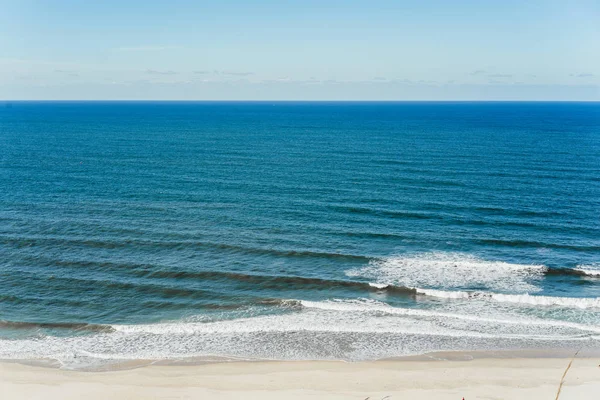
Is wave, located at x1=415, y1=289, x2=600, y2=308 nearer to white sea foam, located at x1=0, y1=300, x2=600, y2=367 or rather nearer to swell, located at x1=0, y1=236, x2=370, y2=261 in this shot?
white sea foam, located at x1=0, y1=300, x2=600, y2=367

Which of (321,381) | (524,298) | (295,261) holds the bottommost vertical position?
(321,381)

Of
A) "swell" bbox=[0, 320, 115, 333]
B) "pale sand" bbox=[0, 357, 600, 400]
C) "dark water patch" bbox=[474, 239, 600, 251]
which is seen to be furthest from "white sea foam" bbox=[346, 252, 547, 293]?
"swell" bbox=[0, 320, 115, 333]

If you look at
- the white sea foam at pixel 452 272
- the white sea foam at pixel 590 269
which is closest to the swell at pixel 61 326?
the white sea foam at pixel 452 272

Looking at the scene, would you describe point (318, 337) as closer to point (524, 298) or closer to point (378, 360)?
point (378, 360)

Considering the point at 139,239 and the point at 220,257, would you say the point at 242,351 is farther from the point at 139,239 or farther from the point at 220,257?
the point at 139,239

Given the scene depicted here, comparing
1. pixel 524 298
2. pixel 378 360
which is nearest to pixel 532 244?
pixel 524 298

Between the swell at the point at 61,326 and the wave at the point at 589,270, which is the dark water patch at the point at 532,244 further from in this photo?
the swell at the point at 61,326
